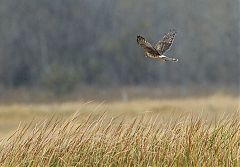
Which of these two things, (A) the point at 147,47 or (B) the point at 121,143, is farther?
(B) the point at 121,143

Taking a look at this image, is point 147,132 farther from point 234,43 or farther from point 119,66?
point 234,43

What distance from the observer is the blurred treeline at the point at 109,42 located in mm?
47312

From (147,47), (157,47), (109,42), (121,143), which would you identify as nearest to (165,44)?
(157,47)

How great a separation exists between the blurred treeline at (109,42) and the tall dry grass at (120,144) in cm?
3689

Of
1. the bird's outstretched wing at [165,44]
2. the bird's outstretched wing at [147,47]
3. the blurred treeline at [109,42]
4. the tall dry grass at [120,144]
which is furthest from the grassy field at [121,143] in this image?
the blurred treeline at [109,42]

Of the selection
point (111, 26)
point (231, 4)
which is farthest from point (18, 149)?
point (231, 4)

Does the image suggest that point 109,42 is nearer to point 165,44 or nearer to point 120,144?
point 120,144

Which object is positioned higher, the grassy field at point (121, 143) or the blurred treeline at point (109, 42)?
the blurred treeline at point (109, 42)

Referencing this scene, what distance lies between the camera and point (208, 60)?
52156 millimetres

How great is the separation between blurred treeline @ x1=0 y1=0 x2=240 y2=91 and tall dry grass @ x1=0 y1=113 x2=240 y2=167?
36.9 metres

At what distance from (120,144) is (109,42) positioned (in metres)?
40.8

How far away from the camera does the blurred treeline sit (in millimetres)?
47312

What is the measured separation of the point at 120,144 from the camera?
7508 millimetres

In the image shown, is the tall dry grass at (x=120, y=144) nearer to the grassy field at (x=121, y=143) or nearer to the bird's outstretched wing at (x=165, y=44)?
the grassy field at (x=121, y=143)
